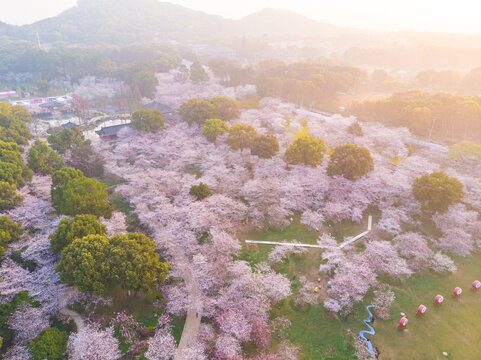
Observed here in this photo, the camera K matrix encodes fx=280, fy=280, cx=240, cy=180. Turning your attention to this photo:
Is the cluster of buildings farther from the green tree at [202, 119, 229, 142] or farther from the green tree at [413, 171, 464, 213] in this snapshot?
the green tree at [413, 171, 464, 213]

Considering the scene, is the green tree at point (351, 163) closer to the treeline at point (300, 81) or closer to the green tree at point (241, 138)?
the green tree at point (241, 138)

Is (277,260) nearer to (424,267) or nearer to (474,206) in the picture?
(424,267)

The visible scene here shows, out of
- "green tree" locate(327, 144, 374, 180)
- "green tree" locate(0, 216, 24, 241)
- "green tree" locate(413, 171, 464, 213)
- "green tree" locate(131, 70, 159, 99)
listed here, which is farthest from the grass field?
"green tree" locate(131, 70, 159, 99)

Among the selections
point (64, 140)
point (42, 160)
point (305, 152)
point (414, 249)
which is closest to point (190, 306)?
point (414, 249)

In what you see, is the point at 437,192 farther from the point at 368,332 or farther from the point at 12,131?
the point at 12,131

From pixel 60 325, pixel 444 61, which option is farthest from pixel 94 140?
pixel 444 61

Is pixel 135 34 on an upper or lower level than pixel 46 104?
upper
